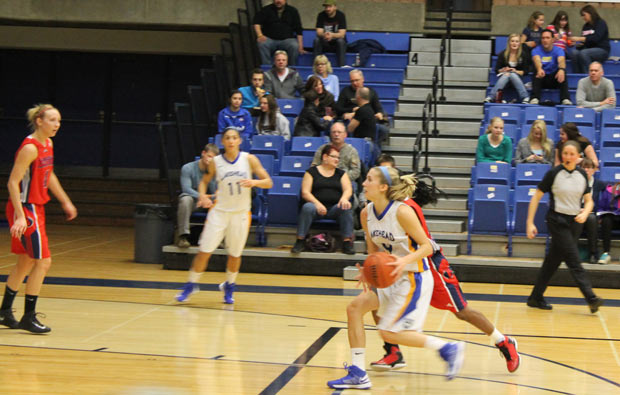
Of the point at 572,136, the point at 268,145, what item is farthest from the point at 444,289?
the point at 268,145

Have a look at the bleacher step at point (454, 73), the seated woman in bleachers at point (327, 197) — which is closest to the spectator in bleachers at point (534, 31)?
the bleacher step at point (454, 73)

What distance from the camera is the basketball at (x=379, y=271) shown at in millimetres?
5332

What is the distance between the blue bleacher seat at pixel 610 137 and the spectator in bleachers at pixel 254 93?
15.6 ft

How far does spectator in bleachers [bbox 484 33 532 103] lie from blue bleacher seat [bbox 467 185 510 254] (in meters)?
3.01

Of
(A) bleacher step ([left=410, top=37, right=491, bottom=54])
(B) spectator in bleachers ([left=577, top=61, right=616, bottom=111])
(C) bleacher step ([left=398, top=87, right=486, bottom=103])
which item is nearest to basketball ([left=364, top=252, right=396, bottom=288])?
(B) spectator in bleachers ([left=577, top=61, right=616, bottom=111])

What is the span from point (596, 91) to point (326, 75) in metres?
3.92

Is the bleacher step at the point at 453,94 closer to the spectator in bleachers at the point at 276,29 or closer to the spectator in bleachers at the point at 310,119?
the spectator in bleachers at the point at 276,29

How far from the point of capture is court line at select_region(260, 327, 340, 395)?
5.48m

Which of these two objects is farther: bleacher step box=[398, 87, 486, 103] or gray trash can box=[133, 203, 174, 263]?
bleacher step box=[398, 87, 486, 103]

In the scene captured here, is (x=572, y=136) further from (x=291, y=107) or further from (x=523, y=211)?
(x=291, y=107)

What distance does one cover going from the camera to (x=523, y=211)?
1081cm

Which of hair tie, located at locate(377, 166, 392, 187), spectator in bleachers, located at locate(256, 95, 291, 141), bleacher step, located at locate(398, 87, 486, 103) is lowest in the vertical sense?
hair tie, located at locate(377, 166, 392, 187)

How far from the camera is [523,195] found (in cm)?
1106

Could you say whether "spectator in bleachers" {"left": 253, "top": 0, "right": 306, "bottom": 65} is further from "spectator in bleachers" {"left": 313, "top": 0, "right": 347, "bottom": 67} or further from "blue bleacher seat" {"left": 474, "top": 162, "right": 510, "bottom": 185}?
"blue bleacher seat" {"left": 474, "top": 162, "right": 510, "bottom": 185}
